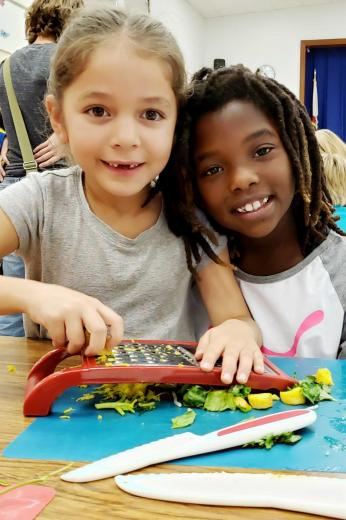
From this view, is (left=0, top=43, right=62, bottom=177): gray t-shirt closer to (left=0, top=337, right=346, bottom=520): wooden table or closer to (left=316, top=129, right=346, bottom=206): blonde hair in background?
(left=316, top=129, right=346, bottom=206): blonde hair in background

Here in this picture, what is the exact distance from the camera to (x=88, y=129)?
88 centimetres

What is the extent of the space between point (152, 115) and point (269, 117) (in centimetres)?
24

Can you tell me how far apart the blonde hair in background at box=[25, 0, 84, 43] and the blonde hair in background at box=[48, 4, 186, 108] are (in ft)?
2.25

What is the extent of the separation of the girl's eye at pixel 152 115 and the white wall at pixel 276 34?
5756mm

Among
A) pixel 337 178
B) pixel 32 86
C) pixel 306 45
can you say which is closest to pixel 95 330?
pixel 32 86

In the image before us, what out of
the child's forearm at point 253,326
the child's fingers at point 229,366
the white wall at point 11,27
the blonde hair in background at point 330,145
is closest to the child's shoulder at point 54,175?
the child's forearm at point 253,326

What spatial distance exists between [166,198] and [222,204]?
4.6 inches

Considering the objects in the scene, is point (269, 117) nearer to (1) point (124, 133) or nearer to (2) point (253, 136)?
(2) point (253, 136)

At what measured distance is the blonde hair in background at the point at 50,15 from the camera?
63.9 inches

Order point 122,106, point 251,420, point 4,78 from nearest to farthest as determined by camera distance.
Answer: point 251,420 → point 122,106 → point 4,78

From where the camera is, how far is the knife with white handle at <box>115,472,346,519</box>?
0.41 m

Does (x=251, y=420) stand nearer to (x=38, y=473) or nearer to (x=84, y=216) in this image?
(x=38, y=473)

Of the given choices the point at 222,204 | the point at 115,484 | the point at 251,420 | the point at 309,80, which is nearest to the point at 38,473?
the point at 115,484

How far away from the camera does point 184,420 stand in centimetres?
57
